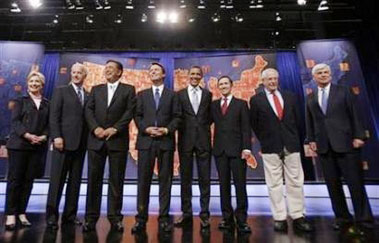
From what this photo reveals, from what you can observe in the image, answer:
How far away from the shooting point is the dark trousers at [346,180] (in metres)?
3.16

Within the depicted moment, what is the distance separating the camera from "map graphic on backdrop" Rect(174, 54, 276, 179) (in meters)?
6.59

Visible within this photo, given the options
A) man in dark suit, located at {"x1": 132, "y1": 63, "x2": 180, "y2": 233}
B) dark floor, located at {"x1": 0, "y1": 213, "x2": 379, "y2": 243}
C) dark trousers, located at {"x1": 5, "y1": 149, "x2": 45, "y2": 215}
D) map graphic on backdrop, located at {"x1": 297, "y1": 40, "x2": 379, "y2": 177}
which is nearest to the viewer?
dark floor, located at {"x1": 0, "y1": 213, "x2": 379, "y2": 243}

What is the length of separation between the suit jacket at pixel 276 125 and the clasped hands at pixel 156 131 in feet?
2.87

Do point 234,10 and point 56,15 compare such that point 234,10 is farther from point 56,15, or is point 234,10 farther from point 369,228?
point 369,228

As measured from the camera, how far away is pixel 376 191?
5488 mm

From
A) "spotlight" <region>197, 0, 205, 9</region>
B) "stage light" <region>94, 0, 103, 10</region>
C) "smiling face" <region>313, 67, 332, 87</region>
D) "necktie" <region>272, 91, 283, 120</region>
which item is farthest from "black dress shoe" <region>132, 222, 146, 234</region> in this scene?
"stage light" <region>94, 0, 103, 10</region>

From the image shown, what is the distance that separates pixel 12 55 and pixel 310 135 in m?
6.09

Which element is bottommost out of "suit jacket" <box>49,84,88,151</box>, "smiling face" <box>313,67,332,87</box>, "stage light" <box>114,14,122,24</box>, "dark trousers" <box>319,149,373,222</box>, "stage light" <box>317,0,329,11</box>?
"dark trousers" <box>319,149,373,222</box>

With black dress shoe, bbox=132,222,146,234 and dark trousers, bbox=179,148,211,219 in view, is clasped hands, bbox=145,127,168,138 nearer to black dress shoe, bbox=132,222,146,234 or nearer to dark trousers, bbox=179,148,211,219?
dark trousers, bbox=179,148,211,219

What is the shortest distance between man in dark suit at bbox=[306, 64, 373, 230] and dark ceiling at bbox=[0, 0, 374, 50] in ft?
12.8

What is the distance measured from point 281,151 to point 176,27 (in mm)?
4964

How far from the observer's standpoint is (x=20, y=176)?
10.5ft

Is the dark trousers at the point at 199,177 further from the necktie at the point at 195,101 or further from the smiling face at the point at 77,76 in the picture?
the smiling face at the point at 77,76

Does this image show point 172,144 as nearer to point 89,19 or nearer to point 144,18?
point 144,18
